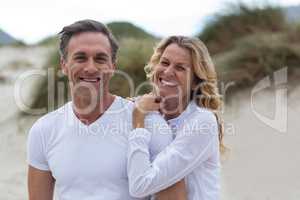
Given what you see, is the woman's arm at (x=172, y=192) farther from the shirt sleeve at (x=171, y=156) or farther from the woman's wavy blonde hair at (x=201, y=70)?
the woman's wavy blonde hair at (x=201, y=70)

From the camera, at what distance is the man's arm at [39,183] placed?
233 centimetres

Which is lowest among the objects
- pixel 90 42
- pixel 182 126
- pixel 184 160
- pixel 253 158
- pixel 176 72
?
pixel 253 158

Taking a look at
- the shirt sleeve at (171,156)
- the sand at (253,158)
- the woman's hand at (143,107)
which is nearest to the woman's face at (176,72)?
the woman's hand at (143,107)

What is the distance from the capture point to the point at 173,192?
2.18 meters

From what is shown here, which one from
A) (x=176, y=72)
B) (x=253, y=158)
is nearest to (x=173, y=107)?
(x=176, y=72)

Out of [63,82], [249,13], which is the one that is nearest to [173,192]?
[63,82]

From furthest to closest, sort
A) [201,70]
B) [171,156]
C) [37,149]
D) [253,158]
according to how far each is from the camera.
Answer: [253,158], [201,70], [37,149], [171,156]

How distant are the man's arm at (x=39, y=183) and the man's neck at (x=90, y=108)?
25 cm

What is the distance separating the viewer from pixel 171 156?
85.3 inches

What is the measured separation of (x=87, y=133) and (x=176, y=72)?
1.54 feet

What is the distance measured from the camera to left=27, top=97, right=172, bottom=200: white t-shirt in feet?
7.18

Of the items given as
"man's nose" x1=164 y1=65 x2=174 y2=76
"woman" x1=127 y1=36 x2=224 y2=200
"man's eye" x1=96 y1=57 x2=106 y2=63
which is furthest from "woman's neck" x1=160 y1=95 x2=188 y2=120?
"man's eye" x1=96 y1=57 x2=106 y2=63

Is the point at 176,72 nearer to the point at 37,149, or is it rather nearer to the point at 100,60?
the point at 100,60

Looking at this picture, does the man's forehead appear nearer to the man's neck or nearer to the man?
the man
